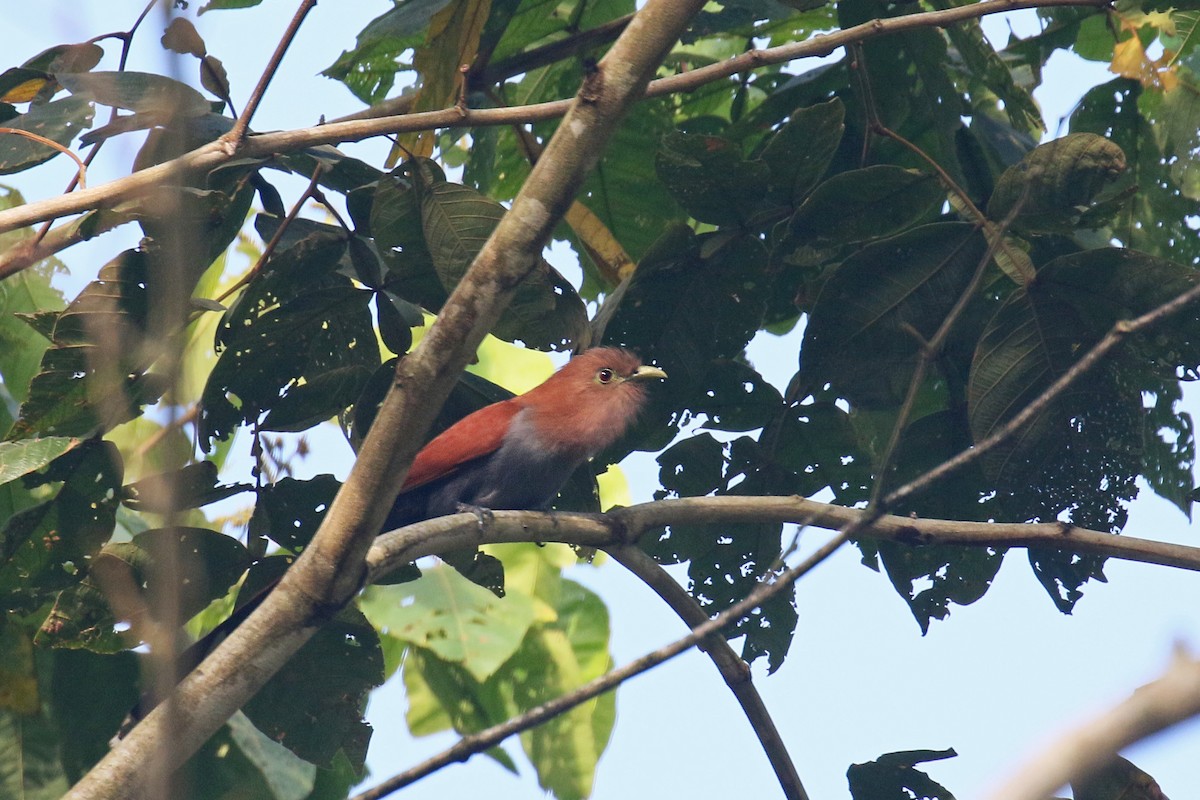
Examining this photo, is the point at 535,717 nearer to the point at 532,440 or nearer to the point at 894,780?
the point at 894,780

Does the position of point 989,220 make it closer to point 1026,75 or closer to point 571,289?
point 571,289

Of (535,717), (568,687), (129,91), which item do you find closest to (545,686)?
(568,687)

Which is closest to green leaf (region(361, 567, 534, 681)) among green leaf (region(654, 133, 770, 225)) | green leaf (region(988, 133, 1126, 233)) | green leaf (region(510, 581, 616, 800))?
green leaf (region(510, 581, 616, 800))

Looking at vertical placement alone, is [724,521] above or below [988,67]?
below

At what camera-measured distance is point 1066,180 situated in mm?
3475

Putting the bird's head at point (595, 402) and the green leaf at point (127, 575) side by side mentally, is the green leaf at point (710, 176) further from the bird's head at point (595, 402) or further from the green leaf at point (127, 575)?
the green leaf at point (127, 575)

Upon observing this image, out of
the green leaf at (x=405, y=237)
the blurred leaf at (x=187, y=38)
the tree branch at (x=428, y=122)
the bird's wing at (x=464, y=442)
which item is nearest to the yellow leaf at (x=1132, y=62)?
the tree branch at (x=428, y=122)

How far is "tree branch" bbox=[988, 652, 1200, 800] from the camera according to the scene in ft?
3.50

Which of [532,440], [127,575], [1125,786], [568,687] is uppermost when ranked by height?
[532,440]

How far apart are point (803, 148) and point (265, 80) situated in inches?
64.5

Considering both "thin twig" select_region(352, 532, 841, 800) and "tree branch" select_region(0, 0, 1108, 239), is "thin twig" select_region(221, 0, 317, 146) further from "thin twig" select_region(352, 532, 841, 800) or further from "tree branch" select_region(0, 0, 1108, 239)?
"thin twig" select_region(352, 532, 841, 800)

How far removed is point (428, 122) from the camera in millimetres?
3375

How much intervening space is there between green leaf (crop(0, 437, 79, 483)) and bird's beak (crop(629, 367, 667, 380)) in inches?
78.9

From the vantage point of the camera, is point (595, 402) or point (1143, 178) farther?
point (595, 402)
